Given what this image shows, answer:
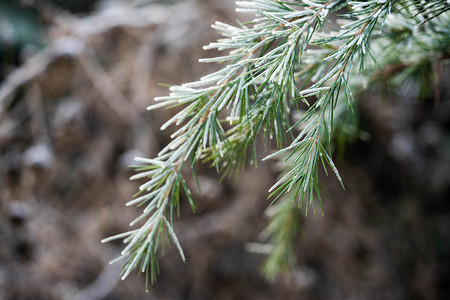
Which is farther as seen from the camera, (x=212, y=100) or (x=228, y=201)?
(x=228, y=201)

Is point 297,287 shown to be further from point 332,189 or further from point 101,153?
point 101,153

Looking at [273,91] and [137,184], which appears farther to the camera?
[137,184]

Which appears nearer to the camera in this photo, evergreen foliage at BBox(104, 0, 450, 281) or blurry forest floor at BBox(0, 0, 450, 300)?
evergreen foliage at BBox(104, 0, 450, 281)

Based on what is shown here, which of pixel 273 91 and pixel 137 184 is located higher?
pixel 273 91

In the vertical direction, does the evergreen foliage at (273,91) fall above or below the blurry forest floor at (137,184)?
above

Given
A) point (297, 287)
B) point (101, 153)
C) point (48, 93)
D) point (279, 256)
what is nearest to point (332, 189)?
point (297, 287)

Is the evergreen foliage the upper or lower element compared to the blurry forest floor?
upper

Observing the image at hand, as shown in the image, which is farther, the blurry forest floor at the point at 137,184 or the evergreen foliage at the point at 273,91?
the blurry forest floor at the point at 137,184

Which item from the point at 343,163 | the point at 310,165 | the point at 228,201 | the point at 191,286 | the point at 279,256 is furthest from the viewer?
the point at 191,286
